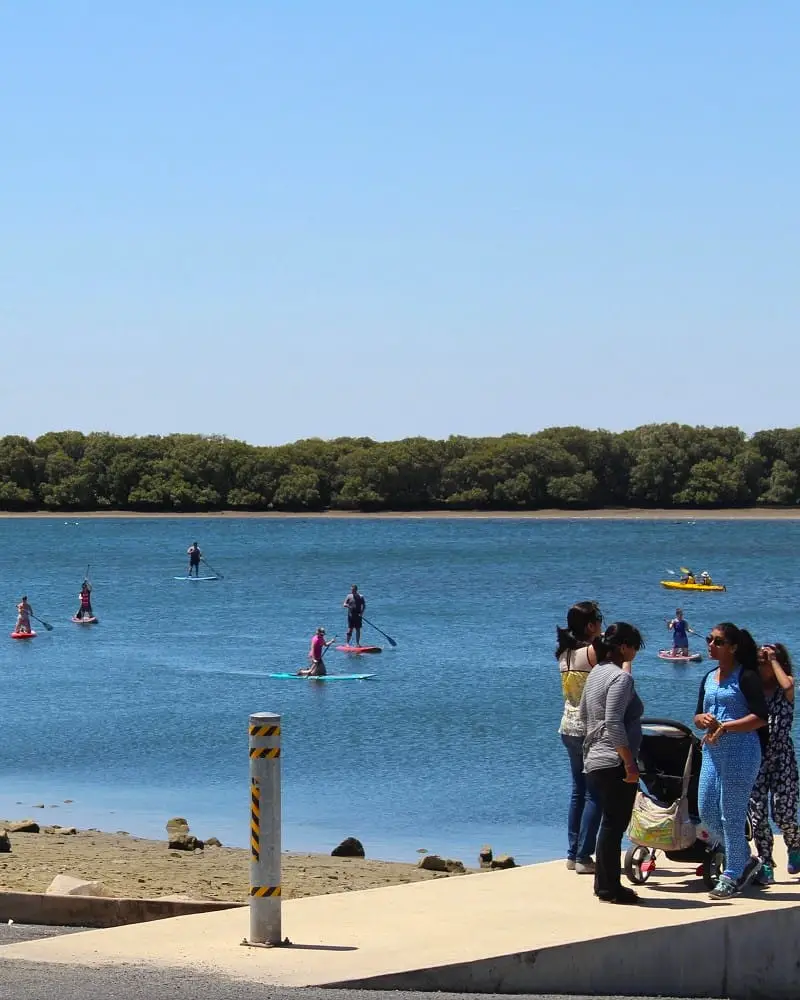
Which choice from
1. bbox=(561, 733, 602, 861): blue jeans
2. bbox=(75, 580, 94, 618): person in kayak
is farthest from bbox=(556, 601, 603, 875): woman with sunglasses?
bbox=(75, 580, 94, 618): person in kayak

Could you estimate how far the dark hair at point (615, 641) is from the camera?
10.6 m

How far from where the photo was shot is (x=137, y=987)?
29.3ft

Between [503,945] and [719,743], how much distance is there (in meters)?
1.98

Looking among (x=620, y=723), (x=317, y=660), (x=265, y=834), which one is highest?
(x=620, y=723)

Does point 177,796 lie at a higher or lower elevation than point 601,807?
lower

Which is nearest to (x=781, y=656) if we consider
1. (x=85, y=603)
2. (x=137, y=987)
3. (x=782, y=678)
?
(x=782, y=678)

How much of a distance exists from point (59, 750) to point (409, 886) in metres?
18.6

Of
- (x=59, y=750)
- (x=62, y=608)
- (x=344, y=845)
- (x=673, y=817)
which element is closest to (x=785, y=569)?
(x=62, y=608)

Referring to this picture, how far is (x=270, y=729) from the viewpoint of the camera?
32.2ft

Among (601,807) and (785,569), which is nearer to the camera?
(601,807)

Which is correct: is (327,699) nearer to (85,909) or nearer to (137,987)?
(85,909)

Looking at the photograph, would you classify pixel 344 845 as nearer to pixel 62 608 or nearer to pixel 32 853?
pixel 32 853

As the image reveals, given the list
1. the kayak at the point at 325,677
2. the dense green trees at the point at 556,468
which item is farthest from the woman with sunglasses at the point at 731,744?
the dense green trees at the point at 556,468

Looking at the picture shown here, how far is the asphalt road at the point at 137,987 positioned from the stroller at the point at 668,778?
177 cm
